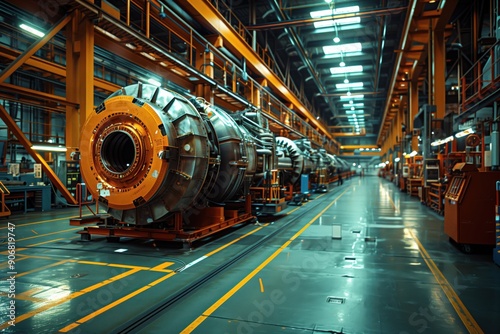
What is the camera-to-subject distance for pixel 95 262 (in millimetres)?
5570

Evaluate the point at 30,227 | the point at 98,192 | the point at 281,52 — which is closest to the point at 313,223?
the point at 98,192

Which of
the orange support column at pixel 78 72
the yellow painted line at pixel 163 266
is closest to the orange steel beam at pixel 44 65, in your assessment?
the orange support column at pixel 78 72

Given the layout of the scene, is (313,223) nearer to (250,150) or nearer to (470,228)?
(250,150)

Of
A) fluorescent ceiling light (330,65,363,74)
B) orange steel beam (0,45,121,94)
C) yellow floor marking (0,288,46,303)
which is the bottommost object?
yellow floor marking (0,288,46,303)

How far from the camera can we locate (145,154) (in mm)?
6055

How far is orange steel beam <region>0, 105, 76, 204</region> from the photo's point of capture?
10.3 meters

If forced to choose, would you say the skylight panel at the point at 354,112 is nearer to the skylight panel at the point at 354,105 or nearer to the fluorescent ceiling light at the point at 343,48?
the skylight panel at the point at 354,105

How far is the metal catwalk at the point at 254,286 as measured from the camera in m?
3.44

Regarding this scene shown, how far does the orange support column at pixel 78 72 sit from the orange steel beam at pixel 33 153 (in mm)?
1179

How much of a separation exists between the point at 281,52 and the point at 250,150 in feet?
67.9

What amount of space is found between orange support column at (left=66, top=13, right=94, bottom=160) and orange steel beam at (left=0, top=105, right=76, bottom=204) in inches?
46.4

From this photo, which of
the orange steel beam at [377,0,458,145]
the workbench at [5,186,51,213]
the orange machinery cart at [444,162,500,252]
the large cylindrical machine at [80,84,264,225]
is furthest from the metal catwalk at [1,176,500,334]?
the orange steel beam at [377,0,458,145]

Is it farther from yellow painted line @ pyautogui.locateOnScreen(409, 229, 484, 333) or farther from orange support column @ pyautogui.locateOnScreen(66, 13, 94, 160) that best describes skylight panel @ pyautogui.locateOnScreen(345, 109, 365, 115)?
yellow painted line @ pyautogui.locateOnScreen(409, 229, 484, 333)

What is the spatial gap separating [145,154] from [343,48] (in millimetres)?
21562
